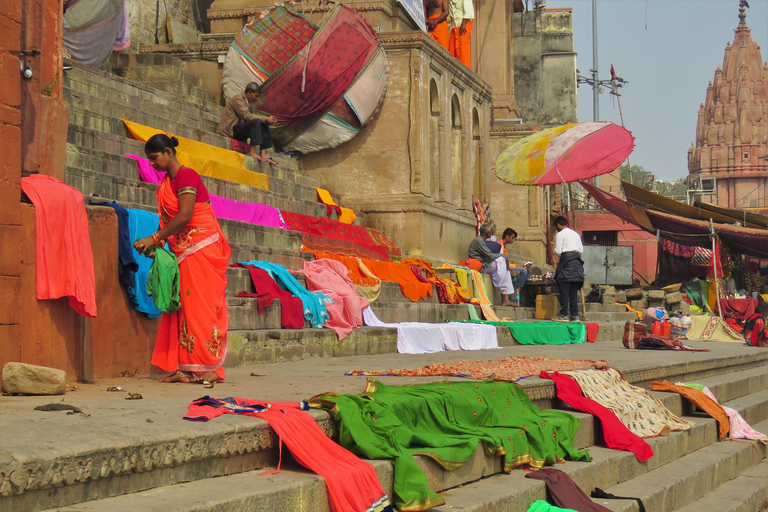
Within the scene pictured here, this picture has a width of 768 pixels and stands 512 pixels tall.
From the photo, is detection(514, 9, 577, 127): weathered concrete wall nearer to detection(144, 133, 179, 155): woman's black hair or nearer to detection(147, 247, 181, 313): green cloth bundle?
detection(144, 133, 179, 155): woman's black hair

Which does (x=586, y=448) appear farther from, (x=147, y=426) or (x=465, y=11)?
(x=465, y=11)

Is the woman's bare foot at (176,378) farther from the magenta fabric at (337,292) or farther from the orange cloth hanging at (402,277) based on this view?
the orange cloth hanging at (402,277)

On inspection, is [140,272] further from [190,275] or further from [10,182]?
[10,182]

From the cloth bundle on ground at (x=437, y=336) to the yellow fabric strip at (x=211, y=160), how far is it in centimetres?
259

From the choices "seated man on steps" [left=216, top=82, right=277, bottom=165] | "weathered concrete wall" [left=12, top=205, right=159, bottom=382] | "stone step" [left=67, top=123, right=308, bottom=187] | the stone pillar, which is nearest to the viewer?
the stone pillar

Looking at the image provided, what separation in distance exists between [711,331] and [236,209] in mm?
8789

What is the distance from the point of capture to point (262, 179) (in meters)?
11.9

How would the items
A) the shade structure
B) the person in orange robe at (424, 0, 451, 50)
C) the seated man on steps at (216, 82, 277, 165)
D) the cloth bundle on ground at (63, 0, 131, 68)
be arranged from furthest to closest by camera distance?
the person in orange robe at (424, 0, 451, 50) < the shade structure < the cloth bundle on ground at (63, 0, 131, 68) < the seated man on steps at (216, 82, 277, 165)

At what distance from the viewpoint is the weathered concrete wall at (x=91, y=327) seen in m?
5.38

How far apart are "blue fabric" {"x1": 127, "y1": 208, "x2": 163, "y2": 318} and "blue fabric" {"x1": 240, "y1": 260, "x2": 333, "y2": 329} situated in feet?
7.15

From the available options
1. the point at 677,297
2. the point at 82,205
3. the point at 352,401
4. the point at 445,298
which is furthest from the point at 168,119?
the point at 677,297

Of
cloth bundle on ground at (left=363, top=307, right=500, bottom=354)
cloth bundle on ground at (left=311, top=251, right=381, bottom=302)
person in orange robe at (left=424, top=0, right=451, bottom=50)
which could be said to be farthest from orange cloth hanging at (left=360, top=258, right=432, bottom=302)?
person in orange robe at (left=424, top=0, right=451, bottom=50)

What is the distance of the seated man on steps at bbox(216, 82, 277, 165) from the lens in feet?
41.1

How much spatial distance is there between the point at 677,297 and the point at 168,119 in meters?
14.0
